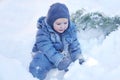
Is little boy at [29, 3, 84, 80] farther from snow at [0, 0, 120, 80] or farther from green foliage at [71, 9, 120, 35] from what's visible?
green foliage at [71, 9, 120, 35]

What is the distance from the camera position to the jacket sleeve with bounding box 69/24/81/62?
3.49m

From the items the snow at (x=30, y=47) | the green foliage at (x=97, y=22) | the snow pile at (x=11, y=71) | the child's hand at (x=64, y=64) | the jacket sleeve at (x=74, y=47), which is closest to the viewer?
the snow pile at (x=11, y=71)

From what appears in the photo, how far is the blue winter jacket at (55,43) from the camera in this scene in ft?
11.2

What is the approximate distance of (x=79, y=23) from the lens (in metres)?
3.80

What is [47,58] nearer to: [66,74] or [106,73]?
[66,74]

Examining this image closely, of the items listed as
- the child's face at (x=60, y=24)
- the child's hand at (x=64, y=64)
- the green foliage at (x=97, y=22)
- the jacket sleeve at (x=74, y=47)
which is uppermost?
the child's face at (x=60, y=24)

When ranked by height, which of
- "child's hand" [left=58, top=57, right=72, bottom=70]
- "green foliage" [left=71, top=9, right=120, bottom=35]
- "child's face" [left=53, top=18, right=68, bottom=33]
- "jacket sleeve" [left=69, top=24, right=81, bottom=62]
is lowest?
"child's hand" [left=58, top=57, right=72, bottom=70]

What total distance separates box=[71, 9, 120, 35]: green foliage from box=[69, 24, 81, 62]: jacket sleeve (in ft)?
0.67

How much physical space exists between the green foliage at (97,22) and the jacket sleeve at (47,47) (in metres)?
0.43

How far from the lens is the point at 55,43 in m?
3.50

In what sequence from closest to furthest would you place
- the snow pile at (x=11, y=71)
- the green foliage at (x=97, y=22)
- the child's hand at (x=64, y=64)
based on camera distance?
1. the snow pile at (x=11, y=71)
2. the child's hand at (x=64, y=64)
3. the green foliage at (x=97, y=22)

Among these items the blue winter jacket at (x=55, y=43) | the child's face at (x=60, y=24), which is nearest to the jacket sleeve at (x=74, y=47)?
the blue winter jacket at (x=55, y=43)

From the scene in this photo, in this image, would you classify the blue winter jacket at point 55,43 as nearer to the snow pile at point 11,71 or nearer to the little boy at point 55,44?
the little boy at point 55,44

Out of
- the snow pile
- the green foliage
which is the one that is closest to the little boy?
the green foliage
